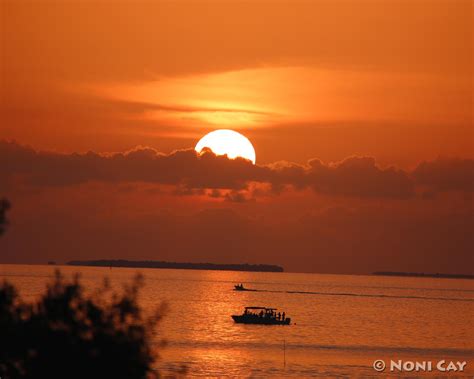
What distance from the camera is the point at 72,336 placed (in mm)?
29516

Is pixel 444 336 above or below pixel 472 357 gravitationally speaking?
above

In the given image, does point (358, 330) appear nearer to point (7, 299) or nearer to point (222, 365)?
point (222, 365)

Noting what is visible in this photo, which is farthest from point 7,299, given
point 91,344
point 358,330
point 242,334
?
point 358,330

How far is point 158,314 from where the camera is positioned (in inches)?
1238

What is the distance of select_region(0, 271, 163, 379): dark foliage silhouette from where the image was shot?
29156mm

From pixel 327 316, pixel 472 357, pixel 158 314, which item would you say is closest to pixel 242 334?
pixel 472 357

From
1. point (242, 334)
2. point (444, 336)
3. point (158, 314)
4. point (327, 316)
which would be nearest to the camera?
point (158, 314)

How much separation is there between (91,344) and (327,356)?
81.0m

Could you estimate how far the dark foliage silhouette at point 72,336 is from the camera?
29.2 meters

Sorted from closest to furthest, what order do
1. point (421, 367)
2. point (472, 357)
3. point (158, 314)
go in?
point (158, 314) → point (421, 367) → point (472, 357)

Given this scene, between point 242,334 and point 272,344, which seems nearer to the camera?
point 272,344

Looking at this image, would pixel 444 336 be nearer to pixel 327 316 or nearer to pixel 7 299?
pixel 327 316

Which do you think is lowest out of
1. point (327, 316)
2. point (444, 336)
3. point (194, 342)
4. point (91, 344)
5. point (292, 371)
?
point (91, 344)

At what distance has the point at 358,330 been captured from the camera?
15288cm
